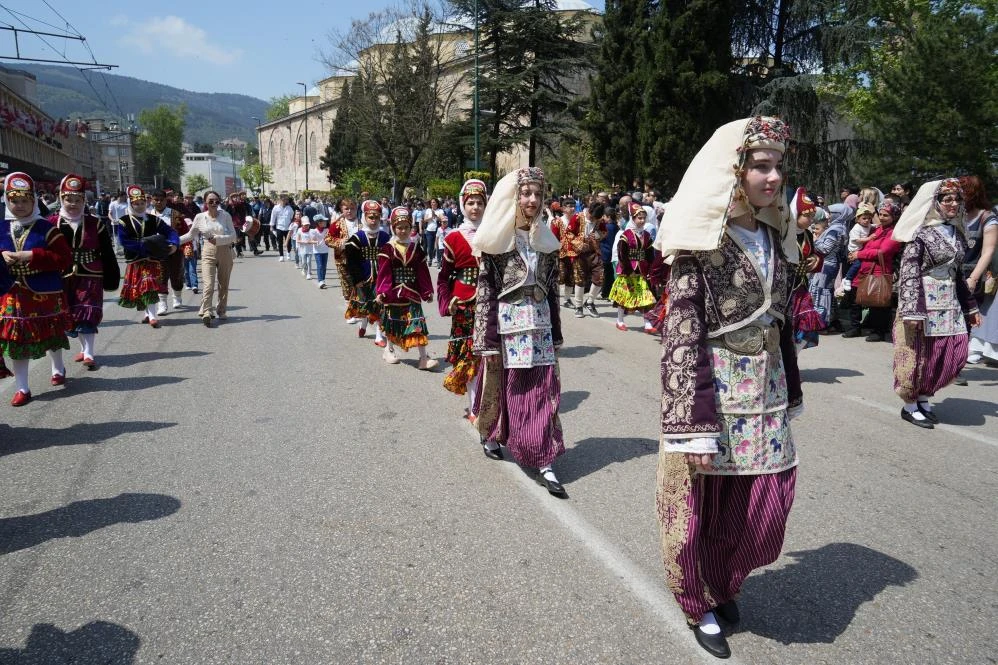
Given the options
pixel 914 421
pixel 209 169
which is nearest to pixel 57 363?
pixel 914 421

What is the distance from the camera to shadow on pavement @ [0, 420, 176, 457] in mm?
5398

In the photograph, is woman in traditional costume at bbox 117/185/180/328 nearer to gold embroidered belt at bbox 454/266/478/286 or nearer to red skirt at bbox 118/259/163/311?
red skirt at bbox 118/259/163/311

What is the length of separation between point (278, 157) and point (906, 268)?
106350 millimetres

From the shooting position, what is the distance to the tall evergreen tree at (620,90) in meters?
26.6

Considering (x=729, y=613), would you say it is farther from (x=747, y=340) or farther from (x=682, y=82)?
(x=682, y=82)

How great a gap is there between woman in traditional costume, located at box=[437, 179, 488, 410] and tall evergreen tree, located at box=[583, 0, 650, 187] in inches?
869

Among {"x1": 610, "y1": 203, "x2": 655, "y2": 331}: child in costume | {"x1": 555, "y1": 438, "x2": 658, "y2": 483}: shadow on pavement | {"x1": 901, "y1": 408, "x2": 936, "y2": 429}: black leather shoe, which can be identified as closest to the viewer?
{"x1": 555, "y1": 438, "x2": 658, "y2": 483}: shadow on pavement

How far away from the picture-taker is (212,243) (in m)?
10.9

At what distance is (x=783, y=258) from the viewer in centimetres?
295

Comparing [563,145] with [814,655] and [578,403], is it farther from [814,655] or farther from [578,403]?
[814,655]

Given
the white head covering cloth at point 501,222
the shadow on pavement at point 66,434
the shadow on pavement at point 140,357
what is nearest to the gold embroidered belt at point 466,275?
the white head covering cloth at point 501,222

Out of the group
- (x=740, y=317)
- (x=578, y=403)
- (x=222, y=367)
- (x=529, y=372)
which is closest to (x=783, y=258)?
(x=740, y=317)

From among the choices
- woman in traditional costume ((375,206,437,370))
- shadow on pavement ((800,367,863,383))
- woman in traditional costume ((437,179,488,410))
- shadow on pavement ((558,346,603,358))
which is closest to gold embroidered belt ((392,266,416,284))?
woman in traditional costume ((375,206,437,370))

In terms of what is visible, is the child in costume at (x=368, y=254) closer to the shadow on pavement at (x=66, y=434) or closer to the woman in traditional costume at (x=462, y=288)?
the woman in traditional costume at (x=462, y=288)
